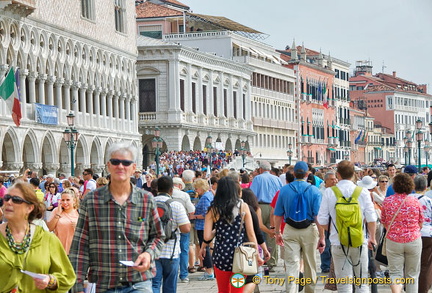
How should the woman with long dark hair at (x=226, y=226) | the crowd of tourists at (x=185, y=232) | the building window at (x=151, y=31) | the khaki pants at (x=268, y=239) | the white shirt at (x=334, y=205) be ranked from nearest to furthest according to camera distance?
the crowd of tourists at (x=185, y=232) < the woman with long dark hair at (x=226, y=226) < the white shirt at (x=334, y=205) < the khaki pants at (x=268, y=239) < the building window at (x=151, y=31)

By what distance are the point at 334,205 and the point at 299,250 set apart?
3.85 ft

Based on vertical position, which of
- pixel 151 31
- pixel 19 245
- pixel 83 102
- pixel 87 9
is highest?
pixel 151 31

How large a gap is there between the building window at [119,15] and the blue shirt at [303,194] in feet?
128

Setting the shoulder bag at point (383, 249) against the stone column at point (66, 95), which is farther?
the stone column at point (66, 95)

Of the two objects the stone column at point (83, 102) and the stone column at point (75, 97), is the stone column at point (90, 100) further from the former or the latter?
the stone column at point (75, 97)

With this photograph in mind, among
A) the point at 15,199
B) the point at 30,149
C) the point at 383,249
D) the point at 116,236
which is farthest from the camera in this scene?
the point at 30,149

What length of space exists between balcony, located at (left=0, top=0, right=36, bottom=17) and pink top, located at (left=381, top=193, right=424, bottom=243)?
26703 millimetres

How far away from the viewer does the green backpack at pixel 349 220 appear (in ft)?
35.2

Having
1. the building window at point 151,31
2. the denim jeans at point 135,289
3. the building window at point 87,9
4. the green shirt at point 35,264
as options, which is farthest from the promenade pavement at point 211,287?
the building window at point 151,31

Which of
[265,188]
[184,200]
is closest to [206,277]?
[265,188]

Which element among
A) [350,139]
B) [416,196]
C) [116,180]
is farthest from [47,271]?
[350,139]

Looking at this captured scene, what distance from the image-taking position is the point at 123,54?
50656mm

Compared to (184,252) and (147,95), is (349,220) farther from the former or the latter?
(147,95)

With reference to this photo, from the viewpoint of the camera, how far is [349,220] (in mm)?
10766
